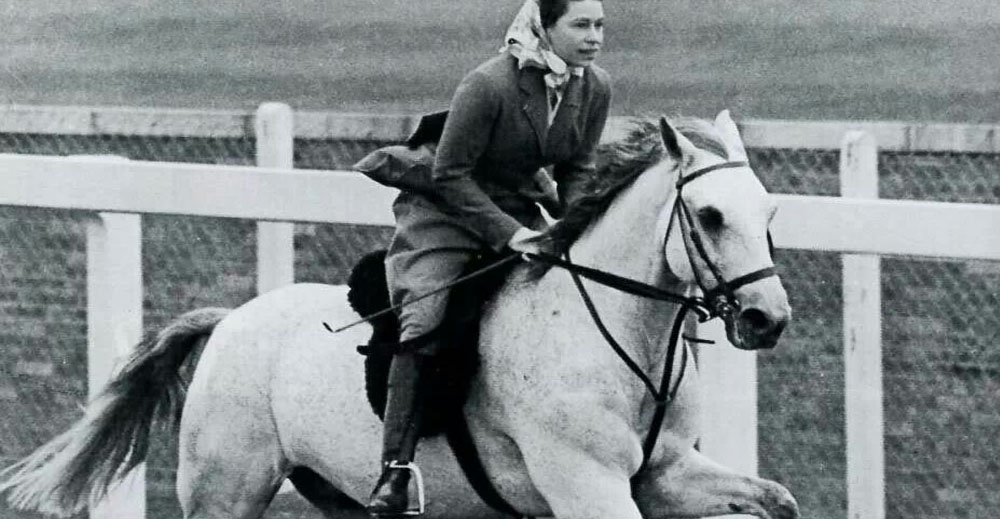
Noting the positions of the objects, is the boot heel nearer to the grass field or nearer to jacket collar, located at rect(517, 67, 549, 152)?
jacket collar, located at rect(517, 67, 549, 152)

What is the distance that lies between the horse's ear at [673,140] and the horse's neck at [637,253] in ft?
0.37

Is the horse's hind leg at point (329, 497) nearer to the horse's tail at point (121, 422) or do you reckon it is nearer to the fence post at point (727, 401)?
the horse's tail at point (121, 422)

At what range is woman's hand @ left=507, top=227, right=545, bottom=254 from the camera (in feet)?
22.1

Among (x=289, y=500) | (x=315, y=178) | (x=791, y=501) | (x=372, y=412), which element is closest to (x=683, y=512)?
(x=791, y=501)

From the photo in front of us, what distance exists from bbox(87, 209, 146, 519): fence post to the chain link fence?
0.46 m

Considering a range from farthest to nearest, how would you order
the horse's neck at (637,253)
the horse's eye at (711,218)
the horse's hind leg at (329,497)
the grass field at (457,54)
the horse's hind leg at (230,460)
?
the grass field at (457,54), the horse's hind leg at (329,497), the horse's hind leg at (230,460), the horse's neck at (637,253), the horse's eye at (711,218)

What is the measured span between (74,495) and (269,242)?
1.40 meters

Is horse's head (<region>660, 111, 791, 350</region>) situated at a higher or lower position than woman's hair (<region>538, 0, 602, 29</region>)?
lower

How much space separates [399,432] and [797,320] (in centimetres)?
282

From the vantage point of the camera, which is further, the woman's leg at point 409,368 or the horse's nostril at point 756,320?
the woman's leg at point 409,368

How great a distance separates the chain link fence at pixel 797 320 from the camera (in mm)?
8891

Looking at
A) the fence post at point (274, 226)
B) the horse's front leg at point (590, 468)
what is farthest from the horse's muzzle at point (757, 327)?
the fence post at point (274, 226)

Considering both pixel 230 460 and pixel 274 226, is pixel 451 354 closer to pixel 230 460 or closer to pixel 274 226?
pixel 230 460

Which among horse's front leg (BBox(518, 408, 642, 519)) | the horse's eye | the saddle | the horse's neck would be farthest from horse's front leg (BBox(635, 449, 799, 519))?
the horse's eye
